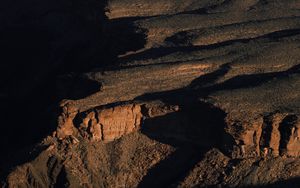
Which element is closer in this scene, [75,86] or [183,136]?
[183,136]

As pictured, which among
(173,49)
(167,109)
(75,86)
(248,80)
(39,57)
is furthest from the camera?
(39,57)

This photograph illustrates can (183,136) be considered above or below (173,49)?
below

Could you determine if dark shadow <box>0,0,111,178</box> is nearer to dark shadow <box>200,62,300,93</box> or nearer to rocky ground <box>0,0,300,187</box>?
rocky ground <box>0,0,300,187</box>

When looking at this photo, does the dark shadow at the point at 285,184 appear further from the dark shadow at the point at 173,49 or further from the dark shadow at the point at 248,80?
the dark shadow at the point at 173,49

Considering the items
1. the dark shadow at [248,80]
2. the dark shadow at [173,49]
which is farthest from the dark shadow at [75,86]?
the dark shadow at [248,80]

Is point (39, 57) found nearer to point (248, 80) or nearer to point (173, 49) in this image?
point (173, 49)

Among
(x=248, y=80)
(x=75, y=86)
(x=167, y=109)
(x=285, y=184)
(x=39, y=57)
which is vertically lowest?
(x=285, y=184)

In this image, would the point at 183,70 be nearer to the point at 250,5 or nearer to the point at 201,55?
the point at 201,55

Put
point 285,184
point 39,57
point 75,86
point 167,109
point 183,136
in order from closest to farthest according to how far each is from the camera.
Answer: point 285,184 < point 167,109 < point 183,136 < point 75,86 < point 39,57

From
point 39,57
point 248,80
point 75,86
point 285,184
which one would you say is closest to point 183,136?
point 248,80
